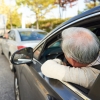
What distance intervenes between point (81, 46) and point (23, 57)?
3.80ft

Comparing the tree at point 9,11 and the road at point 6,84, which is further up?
the tree at point 9,11

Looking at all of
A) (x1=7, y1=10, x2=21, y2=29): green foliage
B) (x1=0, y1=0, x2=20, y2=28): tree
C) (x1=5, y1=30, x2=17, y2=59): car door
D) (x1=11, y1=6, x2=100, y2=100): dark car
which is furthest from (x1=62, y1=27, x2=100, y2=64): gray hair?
(x1=7, y1=10, x2=21, y2=29): green foliage

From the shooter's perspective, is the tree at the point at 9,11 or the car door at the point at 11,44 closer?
the car door at the point at 11,44

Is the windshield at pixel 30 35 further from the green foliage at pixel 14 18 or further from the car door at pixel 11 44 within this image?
the green foliage at pixel 14 18

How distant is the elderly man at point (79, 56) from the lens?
1.28 meters

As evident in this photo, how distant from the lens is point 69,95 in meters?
1.29

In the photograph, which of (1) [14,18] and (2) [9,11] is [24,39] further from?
(1) [14,18]

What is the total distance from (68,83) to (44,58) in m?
0.94

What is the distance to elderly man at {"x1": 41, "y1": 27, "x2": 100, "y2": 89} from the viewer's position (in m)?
1.28

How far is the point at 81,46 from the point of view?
1.27 metres

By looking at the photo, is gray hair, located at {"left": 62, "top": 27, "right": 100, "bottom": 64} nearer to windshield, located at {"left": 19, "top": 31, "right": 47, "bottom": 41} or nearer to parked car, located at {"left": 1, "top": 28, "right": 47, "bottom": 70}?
parked car, located at {"left": 1, "top": 28, "right": 47, "bottom": 70}

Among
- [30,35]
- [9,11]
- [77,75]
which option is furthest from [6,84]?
[9,11]

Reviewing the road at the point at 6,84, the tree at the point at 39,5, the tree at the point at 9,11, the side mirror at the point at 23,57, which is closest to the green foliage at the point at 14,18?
the tree at the point at 9,11

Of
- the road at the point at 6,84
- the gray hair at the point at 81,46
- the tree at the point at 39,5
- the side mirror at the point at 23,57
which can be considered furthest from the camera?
the tree at the point at 39,5
